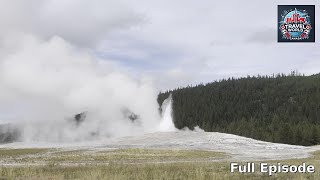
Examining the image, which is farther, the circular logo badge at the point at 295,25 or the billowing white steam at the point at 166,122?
the billowing white steam at the point at 166,122

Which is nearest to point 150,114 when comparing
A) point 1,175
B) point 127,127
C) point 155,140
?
point 127,127

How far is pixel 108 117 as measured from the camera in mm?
148375

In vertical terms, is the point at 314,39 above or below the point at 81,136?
above

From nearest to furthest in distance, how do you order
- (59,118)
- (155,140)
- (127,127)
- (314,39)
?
(314,39) → (155,140) → (127,127) → (59,118)

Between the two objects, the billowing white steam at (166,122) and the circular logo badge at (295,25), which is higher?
the circular logo badge at (295,25)

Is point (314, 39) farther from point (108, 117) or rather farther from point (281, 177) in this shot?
point (108, 117)

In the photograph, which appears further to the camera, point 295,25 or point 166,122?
point 166,122

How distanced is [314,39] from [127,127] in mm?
88551

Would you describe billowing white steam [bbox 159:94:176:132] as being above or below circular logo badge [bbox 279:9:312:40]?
below

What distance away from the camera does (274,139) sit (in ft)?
397

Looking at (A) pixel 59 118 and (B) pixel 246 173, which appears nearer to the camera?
(B) pixel 246 173

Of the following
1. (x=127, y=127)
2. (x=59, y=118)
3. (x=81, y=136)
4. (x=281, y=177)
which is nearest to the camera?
(x=281, y=177)

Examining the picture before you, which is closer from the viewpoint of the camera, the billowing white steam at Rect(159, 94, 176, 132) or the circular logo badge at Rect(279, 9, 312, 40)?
the circular logo badge at Rect(279, 9, 312, 40)

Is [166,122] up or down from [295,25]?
down
